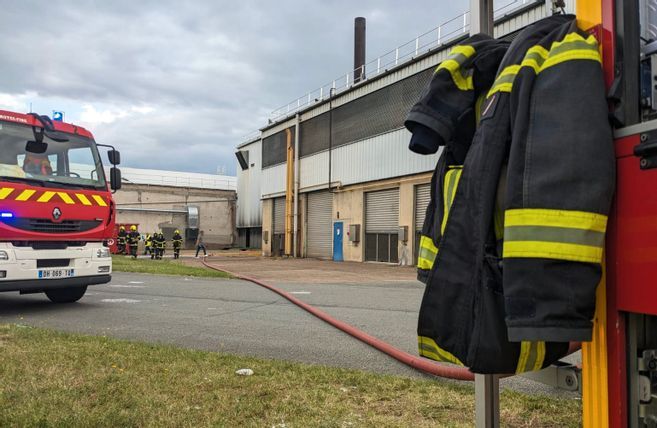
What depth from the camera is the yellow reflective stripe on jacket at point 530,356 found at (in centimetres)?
171

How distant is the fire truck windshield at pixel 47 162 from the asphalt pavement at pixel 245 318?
2.01 m

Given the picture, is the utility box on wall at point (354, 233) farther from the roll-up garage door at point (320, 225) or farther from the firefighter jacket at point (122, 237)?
the firefighter jacket at point (122, 237)

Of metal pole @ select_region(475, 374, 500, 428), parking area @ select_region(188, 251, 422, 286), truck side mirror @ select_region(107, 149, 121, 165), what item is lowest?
parking area @ select_region(188, 251, 422, 286)

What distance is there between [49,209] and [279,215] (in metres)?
25.8

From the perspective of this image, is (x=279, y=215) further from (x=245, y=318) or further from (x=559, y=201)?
(x=559, y=201)

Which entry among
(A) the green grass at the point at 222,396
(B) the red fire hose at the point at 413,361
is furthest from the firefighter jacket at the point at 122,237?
(A) the green grass at the point at 222,396

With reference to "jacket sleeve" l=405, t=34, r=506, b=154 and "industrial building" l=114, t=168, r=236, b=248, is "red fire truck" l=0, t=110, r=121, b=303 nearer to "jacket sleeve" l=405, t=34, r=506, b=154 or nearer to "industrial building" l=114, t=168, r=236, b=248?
"jacket sleeve" l=405, t=34, r=506, b=154

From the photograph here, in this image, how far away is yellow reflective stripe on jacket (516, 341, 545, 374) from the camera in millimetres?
1708

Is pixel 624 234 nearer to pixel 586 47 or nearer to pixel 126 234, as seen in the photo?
pixel 586 47

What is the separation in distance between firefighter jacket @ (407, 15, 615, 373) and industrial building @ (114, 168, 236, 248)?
4049 centimetres

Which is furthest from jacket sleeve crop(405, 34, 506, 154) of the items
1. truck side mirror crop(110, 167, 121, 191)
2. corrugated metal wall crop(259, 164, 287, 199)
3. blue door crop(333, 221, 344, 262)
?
corrugated metal wall crop(259, 164, 287, 199)

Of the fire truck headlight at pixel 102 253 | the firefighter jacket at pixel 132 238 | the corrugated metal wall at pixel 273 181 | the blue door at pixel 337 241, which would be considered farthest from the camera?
the corrugated metal wall at pixel 273 181

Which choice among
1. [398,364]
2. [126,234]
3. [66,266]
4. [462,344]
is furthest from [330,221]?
[462,344]

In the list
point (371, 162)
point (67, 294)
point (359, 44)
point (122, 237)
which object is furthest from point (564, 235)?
point (359, 44)
